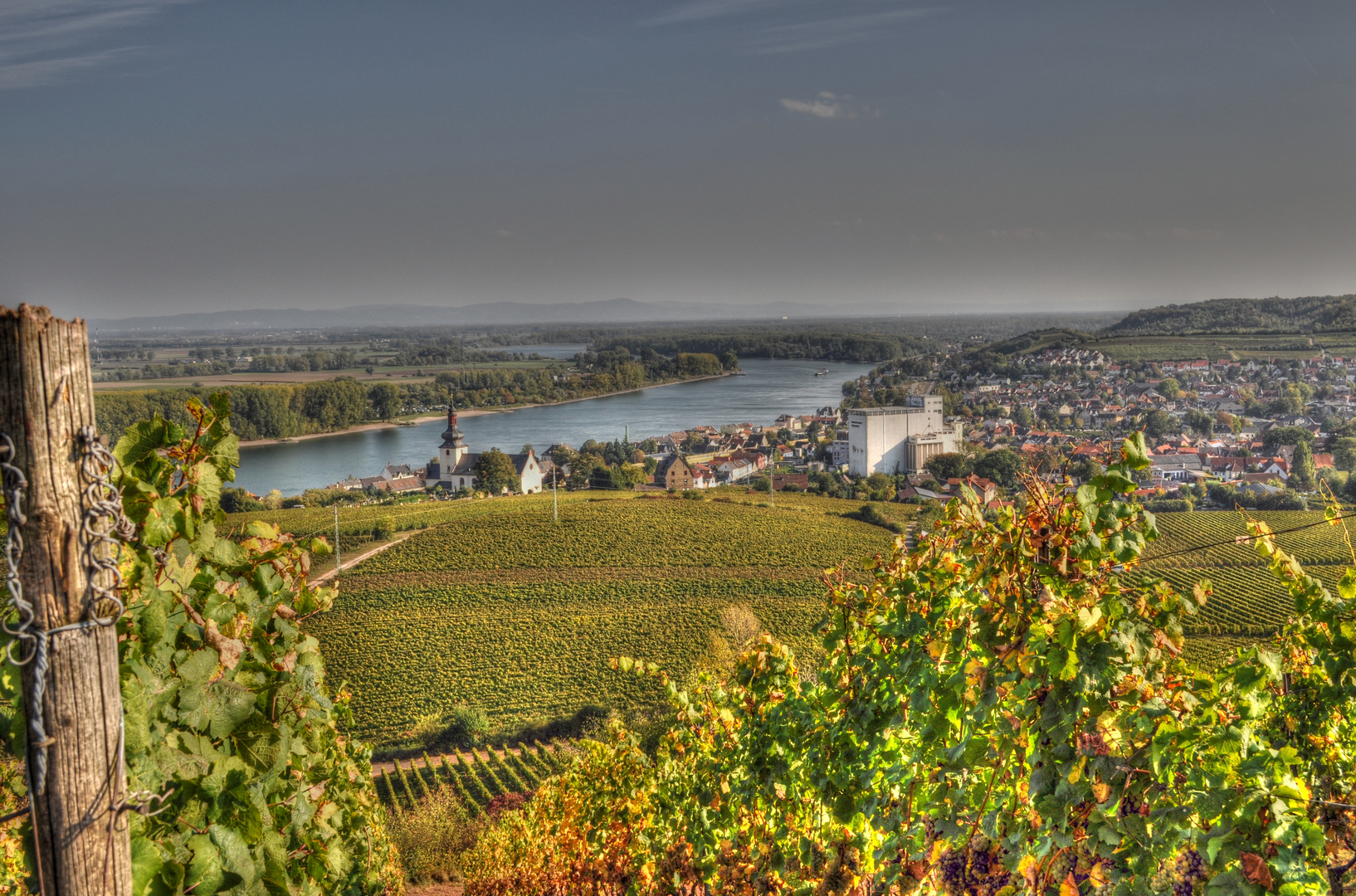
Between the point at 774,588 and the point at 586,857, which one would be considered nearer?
the point at 586,857

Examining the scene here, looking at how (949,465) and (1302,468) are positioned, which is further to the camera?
(949,465)

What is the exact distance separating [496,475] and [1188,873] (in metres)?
31.7

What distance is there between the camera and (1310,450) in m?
17.9

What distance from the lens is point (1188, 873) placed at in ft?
7.63

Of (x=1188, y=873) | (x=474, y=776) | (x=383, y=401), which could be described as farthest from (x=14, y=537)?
(x=383, y=401)

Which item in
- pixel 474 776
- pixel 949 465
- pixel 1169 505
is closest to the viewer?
pixel 474 776

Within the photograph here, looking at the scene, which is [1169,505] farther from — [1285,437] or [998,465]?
[998,465]

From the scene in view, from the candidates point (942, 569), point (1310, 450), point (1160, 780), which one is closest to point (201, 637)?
point (942, 569)

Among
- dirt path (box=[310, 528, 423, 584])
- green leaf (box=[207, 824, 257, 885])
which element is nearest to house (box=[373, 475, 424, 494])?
dirt path (box=[310, 528, 423, 584])

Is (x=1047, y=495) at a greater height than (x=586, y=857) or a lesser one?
greater

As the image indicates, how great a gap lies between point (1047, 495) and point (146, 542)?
1.44 m

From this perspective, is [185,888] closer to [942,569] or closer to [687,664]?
[942,569]

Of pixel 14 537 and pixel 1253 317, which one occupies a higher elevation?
pixel 1253 317

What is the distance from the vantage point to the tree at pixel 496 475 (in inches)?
1284
